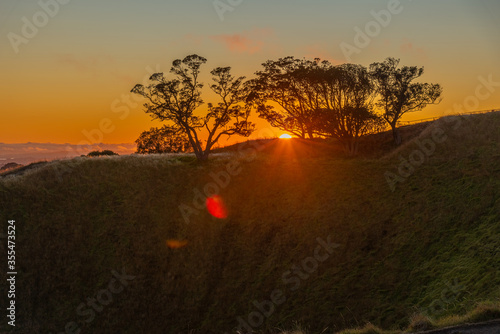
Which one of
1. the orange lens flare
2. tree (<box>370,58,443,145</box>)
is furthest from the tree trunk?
the orange lens flare

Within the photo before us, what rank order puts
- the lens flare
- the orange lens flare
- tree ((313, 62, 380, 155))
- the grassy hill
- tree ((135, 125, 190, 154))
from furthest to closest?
tree ((135, 125, 190, 154)), tree ((313, 62, 380, 155)), the lens flare, the orange lens flare, the grassy hill

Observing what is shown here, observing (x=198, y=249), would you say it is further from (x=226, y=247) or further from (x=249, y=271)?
(x=249, y=271)

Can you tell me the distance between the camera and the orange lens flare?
42.2 meters

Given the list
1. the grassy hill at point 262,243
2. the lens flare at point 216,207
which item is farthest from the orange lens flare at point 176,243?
the lens flare at point 216,207

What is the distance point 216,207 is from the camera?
48.3m

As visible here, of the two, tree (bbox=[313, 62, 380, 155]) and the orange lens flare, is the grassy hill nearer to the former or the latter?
the orange lens flare

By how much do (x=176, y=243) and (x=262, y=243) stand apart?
9466 millimetres

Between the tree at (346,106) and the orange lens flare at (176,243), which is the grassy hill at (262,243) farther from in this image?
the tree at (346,106)

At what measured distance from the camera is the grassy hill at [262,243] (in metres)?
29.2

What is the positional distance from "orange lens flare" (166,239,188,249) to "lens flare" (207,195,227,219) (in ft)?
17.9

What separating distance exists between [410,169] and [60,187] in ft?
138

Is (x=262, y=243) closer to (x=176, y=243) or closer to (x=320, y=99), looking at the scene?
(x=176, y=243)

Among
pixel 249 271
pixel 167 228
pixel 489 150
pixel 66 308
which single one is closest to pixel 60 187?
pixel 167 228

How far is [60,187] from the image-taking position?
48219 mm
